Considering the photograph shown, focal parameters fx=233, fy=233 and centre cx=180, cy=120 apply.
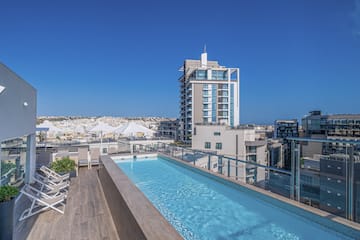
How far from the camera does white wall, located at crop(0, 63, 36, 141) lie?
14.0 ft

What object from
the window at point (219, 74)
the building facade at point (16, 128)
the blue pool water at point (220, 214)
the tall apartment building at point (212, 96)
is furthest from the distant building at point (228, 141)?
the building facade at point (16, 128)

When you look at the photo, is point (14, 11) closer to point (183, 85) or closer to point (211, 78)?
point (211, 78)

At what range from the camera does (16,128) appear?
518cm

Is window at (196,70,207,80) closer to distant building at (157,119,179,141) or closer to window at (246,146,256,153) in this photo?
distant building at (157,119,179,141)

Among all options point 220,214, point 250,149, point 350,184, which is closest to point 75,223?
point 220,214

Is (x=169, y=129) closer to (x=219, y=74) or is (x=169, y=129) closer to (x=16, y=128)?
(x=219, y=74)

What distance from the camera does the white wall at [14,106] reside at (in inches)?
168

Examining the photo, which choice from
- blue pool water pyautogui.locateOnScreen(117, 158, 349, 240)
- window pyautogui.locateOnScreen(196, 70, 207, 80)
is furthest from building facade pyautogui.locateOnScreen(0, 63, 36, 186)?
window pyautogui.locateOnScreen(196, 70, 207, 80)

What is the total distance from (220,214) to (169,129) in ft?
177

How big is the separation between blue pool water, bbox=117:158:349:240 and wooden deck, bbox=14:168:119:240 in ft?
3.36

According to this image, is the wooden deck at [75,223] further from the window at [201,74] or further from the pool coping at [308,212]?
the window at [201,74]

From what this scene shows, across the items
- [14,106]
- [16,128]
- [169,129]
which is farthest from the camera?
[169,129]

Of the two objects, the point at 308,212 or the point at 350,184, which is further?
the point at 308,212

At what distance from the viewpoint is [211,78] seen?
4428 centimetres
